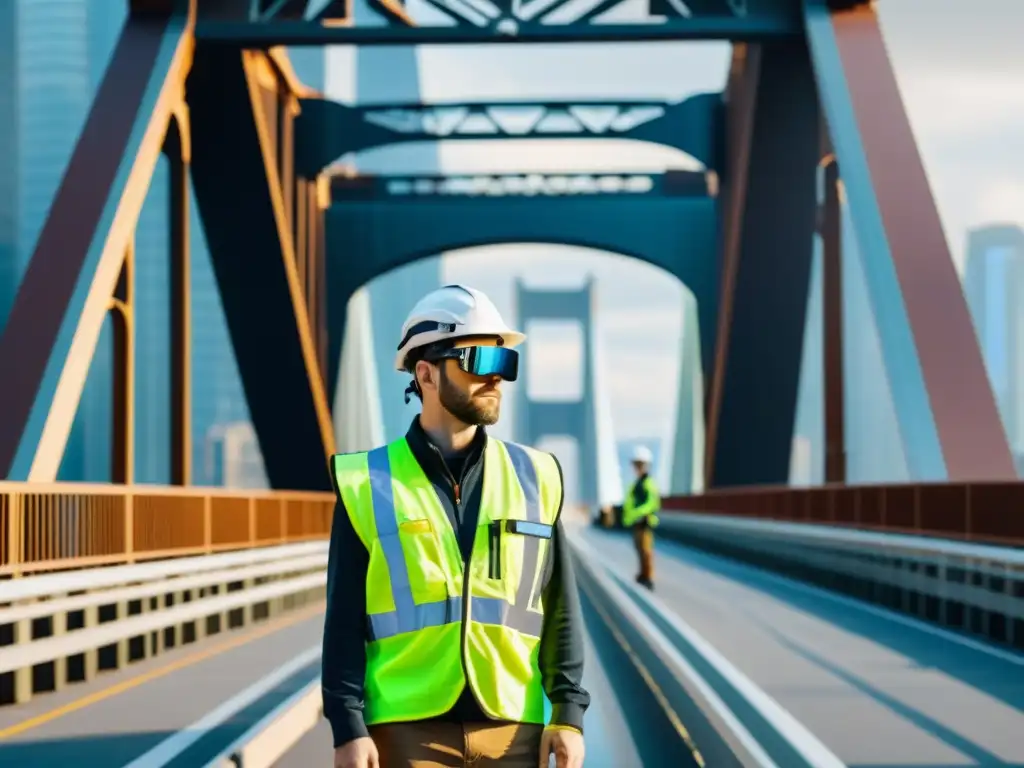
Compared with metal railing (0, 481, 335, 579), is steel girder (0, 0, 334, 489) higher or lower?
higher

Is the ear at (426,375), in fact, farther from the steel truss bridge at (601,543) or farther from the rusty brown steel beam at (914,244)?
the rusty brown steel beam at (914,244)

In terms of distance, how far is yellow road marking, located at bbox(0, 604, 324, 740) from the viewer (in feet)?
31.2

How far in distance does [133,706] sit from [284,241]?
1824 centimetres

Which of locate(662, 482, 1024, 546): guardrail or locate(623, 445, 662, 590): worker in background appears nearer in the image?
locate(662, 482, 1024, 546): guardrail

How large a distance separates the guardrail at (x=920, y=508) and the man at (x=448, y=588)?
9.91 metres

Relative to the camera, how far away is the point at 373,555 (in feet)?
11.9

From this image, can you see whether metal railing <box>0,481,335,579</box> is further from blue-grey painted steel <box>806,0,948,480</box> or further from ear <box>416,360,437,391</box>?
ear <box>416,360,437,391</box>

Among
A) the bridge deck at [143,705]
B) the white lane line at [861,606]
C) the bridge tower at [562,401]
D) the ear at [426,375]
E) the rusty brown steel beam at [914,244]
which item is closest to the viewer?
the ear at [426,375]

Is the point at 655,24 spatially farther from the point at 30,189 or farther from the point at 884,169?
the point at 30,189

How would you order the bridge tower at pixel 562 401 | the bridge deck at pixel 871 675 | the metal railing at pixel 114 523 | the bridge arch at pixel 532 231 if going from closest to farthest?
1. the bridge deck at pixel 871 675
2. the metal railing at pixel 114 523
3. the bridge arch at pixel 532 231
4. the bridge tower at pixel 562 401

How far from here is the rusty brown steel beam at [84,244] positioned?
1770 cm

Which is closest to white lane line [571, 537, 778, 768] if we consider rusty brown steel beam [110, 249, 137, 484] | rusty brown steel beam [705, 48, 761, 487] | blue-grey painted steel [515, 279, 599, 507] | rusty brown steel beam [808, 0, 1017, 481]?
rusty brown steel beam [808, 0, 1017, 481]

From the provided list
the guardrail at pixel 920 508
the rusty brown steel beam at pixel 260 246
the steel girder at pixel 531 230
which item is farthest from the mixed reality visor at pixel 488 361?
the steel girder at pixel 531 230

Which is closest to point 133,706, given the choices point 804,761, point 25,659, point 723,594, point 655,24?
point 25,659
